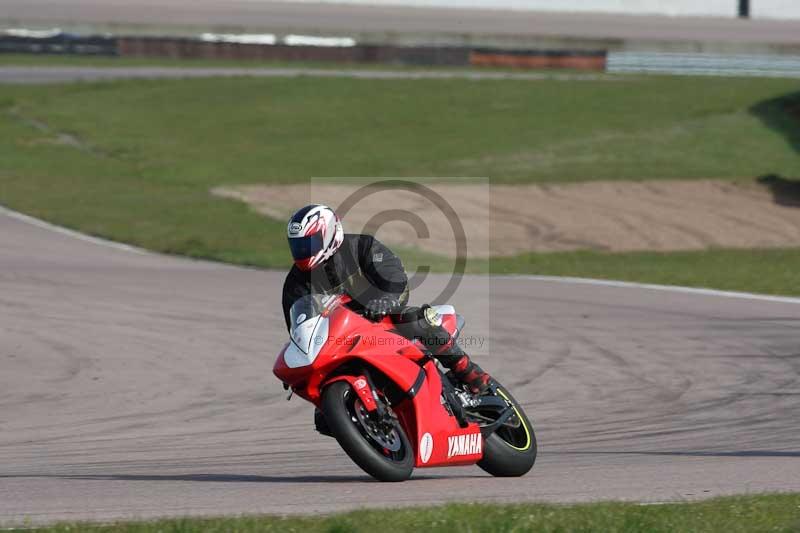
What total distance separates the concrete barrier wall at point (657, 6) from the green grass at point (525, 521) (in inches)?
2274

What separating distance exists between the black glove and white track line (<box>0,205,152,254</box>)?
14127 millimetres

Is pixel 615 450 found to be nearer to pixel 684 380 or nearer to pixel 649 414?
pixel 649 414

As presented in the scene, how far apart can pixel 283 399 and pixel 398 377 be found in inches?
161

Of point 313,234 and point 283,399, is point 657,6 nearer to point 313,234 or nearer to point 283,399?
point 283,399

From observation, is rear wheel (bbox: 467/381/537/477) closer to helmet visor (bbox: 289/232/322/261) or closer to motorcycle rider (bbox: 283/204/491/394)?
motorcycle rider (bbox: 283/204/491/394)

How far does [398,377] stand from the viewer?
23.8 feet

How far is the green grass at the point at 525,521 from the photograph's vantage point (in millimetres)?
5855

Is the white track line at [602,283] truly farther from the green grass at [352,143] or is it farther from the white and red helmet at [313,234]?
the white and red helmet at [313,234]

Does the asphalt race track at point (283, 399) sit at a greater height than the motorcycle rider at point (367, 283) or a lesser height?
lesser

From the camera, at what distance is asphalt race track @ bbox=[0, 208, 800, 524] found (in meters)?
7.16

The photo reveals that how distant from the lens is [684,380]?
11.6 meters

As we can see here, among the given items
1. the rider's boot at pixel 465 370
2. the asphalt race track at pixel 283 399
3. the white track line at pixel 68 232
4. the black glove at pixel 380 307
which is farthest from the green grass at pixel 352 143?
the black glove at pixel 380 307

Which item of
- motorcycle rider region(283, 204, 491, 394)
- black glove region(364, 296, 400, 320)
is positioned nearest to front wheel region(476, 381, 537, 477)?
motorcycle rider region(283, 204, 491, 394)

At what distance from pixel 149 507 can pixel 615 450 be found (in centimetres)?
372
